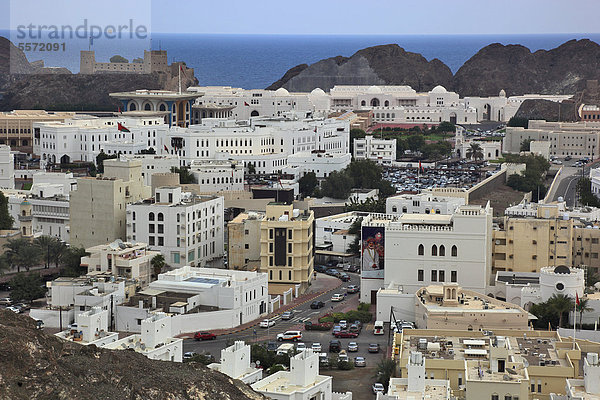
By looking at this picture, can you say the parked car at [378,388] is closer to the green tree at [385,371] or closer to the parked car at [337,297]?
the green tree at [385,371]

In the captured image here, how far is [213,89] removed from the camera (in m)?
124

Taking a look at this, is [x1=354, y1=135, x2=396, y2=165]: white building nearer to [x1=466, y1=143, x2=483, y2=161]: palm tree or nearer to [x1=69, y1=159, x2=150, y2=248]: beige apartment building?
[x1=466, y1=143, x2=483, y2=161]: palm tree

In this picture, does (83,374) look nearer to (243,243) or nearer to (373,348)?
(373,348)

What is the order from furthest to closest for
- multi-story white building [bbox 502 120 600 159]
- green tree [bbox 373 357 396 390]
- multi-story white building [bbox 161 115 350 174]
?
multi-story white building [bbox 502 120 600 159] < multi-story white building [bbox 161 115 350 174] < green tree [bbox 373 357 396 390]

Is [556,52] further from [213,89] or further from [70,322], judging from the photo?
[70,322]

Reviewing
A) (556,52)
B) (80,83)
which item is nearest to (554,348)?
(80,83)

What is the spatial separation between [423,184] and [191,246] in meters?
27.0

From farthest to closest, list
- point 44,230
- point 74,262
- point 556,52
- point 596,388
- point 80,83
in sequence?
Answer: point 556,52 < point 80,83 < point 44,230 < point 74,262 < point 596,388

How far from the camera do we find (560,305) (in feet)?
132

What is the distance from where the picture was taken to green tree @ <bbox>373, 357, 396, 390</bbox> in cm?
3356

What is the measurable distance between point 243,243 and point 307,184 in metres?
21.4

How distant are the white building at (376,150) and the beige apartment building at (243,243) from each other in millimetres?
39564

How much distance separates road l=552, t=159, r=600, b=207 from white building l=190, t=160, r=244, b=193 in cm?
1700

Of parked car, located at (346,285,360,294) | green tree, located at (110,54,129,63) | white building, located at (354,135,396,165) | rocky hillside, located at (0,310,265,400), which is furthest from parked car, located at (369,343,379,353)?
green tree, located at (110,54,129,63)
